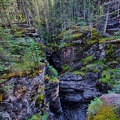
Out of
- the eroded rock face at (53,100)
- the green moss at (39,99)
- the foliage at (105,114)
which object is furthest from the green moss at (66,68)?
the foliage at (105,114)

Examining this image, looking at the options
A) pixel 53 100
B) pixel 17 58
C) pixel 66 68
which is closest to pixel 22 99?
pixel 17 58

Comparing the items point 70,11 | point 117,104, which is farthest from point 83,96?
point 70,11

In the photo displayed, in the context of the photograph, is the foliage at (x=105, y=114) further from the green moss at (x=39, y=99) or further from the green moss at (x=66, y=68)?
the green moss at (x=66, y=68)

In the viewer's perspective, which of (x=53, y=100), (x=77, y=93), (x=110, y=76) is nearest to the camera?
(x=53, y=100)

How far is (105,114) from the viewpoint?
11.5ft

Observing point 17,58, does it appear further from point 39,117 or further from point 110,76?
point 110,76

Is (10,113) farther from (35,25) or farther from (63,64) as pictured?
(35,25)

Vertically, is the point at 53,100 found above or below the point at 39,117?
below

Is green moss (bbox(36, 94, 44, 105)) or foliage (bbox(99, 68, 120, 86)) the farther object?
foliage (bbox(99, 68, 120, 86))

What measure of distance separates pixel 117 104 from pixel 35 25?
30325 mm

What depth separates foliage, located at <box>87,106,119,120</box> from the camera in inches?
135

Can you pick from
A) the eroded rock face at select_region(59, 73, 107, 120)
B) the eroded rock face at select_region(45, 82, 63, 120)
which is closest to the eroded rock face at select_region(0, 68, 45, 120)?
the eroded rock face at select_region(45, 82, 63, 120)

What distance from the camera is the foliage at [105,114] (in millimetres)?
3420

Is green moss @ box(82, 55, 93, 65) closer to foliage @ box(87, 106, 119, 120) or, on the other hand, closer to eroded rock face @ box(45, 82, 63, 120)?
eroded rock face @ box(45, 82, 63, 120)
